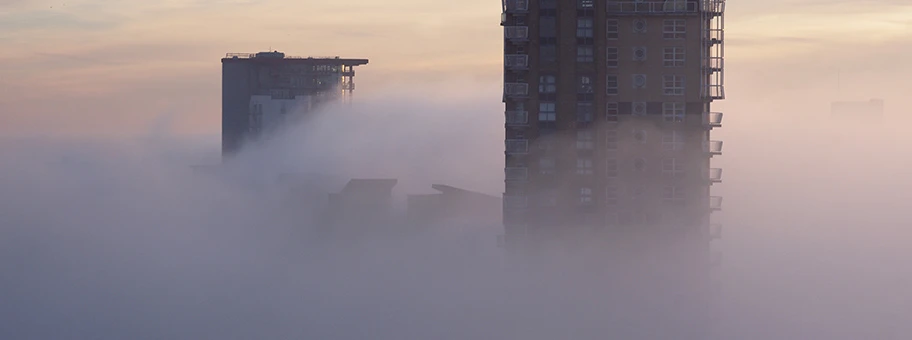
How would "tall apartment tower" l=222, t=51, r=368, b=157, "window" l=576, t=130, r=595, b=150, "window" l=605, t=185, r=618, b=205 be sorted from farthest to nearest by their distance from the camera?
"tall apartment tower" l=222, t=51, r=368, b=157, "window" l=605, t=185, r=618, b=205, "window" l=576, t=130, r=595, b=150

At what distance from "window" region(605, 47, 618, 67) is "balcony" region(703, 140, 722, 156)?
7.76m

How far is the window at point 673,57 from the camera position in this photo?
278 ft

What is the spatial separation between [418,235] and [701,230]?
165ft

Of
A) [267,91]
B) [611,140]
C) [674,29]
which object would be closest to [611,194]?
[611,140]

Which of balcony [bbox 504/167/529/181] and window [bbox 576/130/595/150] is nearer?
window [bbox 576/130/595/150]

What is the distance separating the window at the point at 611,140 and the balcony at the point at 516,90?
18.9ft

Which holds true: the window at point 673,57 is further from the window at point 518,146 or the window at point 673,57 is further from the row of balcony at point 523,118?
the window at point 518,146

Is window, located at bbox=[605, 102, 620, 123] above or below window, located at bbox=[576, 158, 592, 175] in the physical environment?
above

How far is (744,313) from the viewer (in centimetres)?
10419

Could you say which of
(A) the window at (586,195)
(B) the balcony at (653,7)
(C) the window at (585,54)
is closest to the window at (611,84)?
(C) the window at (585,54)

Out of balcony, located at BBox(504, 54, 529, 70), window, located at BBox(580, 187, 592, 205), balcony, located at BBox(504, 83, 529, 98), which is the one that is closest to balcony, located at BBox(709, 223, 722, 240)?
window, located at BBox(580, 187, 592, 205)

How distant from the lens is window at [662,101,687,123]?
85.1 metres

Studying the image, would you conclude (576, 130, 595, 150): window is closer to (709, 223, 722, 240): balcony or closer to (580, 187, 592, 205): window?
(580, 187, 592, 205): window

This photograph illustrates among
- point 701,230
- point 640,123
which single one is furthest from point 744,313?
point 640,123
